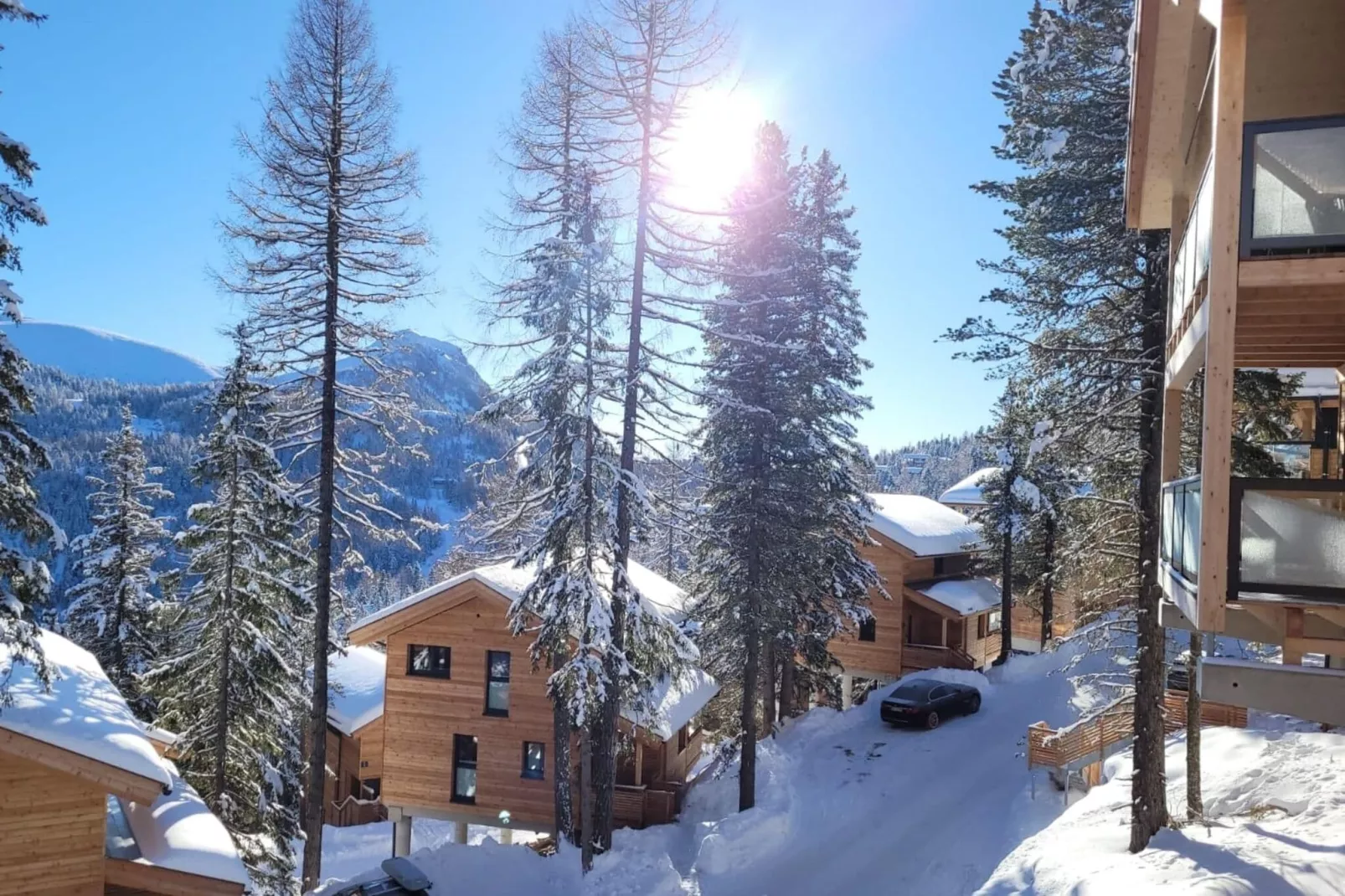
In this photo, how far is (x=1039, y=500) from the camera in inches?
1089

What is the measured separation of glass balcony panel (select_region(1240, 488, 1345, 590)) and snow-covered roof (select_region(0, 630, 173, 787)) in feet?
41.1

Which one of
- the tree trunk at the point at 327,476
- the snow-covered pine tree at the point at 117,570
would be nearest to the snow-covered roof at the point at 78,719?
the tree trunk at the point at 327,476

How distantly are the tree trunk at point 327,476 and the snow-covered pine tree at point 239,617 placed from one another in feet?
1.54

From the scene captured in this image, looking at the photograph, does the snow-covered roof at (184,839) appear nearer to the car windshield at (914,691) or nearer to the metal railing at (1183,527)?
the metal railing at (1183,527)

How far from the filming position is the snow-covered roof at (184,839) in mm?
11438

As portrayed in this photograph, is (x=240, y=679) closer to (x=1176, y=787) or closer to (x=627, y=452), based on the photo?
(x=627, y=452)

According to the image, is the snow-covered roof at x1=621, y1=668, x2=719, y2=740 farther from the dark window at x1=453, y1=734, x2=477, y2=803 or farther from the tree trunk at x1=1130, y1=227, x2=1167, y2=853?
the tree trunk at x1=1130, y1=227, x2=1167, y2=853

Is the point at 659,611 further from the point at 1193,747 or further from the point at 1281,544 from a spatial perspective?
the point at 1281,544

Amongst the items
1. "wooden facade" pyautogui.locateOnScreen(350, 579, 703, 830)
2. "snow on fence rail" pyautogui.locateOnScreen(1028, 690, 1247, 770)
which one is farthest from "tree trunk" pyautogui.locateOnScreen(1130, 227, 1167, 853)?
"wooden facade" pyautogui.locateOnScreen(350, 579, 703, 830)

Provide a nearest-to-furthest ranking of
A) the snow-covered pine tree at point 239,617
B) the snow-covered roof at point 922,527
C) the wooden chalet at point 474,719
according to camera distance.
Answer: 1. the snow-covered pine tree at point 239,617
2. the wooden chalet at point 474,719
3. the snow-covered roof at point 922,527

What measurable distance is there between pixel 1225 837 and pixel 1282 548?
23.6 ft

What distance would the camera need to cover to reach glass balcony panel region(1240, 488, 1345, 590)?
547 cm

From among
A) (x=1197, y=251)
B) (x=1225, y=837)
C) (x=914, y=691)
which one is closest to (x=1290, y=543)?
(x=1197, y=251)

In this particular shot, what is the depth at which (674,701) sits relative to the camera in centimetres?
2131
